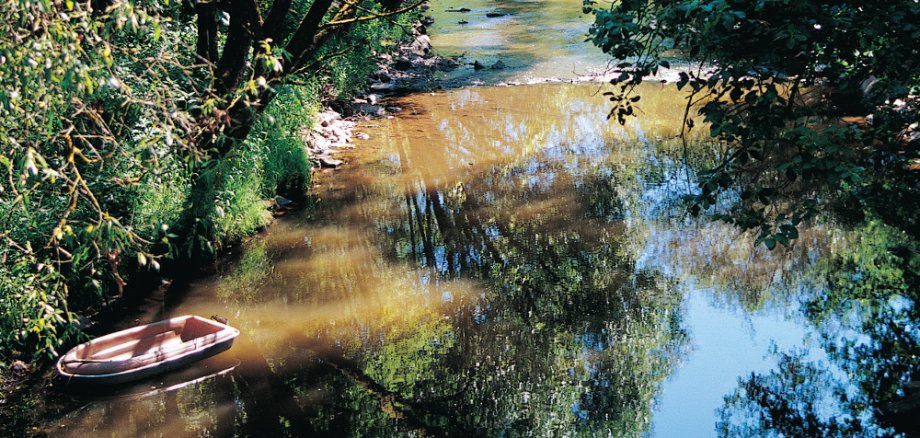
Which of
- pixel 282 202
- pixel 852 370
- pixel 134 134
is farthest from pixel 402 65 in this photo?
pixel 852 370

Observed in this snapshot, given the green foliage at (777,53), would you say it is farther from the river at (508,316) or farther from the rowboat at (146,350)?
the rowboat at (146,350)

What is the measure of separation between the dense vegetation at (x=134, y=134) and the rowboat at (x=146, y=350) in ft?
1.11

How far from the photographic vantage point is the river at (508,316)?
6.64m

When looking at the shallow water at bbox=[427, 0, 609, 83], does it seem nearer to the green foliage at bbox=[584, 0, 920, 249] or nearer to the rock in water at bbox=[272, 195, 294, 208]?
the rock in water at bbox=[272, 195, 294, 208]

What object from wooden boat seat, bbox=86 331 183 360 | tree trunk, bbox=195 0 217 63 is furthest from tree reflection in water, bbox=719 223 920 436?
tree trunk, bbox=195 0 217 63

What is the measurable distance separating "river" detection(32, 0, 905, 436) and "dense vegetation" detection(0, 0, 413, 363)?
2.99 feet

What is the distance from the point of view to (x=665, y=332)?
7715 millimetres

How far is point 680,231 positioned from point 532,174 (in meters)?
3.19

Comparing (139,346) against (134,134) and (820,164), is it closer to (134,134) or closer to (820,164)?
(134,134)

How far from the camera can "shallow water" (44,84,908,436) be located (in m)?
6.69

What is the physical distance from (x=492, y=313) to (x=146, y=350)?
3497 mm

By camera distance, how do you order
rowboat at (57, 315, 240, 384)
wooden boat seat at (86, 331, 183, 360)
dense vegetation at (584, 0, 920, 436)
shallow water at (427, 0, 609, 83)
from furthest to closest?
shallow water at (427, 0, 609, 83) < wooden boat seat at (86, 331, 183, 360) < rowboat at (57, 315, 240, 384) < dense vegetation at (584, 0, 920, 436)

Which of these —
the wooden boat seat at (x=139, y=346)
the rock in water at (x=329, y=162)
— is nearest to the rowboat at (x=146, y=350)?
the wooden boat seat at (x=139, y=346)

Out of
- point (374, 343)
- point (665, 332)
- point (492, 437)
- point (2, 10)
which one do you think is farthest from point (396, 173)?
point (2, 10)
